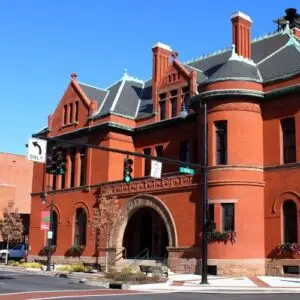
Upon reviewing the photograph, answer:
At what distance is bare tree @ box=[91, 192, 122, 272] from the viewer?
3781 cm

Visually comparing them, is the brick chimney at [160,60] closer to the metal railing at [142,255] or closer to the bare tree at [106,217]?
the bare tree at [106,217]

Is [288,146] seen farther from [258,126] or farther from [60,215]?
[60,215]

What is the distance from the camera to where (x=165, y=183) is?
35875mm

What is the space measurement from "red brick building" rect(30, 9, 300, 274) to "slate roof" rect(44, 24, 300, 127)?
0.35ft

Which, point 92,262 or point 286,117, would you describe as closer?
point 286,117

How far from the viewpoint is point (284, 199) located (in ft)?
103

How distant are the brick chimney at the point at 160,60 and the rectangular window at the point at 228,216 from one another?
43.5 ft

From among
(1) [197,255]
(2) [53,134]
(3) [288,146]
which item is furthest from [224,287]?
(2) [53,134]

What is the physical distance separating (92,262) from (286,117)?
695 inches

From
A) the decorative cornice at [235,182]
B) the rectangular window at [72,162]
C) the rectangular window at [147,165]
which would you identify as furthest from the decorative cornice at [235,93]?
the rectangular window at [72,162]

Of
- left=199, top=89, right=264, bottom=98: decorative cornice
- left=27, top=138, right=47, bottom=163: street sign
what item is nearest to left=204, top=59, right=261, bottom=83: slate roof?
left=199, top=89, right=264, bottom=98: decorative cornice

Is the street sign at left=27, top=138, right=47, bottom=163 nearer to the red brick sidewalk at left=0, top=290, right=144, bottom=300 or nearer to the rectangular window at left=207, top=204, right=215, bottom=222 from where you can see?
the red brick sidewalk at left=0, top=290, right=144, bottom=300

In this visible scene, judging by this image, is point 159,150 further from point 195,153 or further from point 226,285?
point 226,285

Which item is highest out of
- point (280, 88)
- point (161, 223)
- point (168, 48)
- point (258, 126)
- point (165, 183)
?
point (168, 48)
